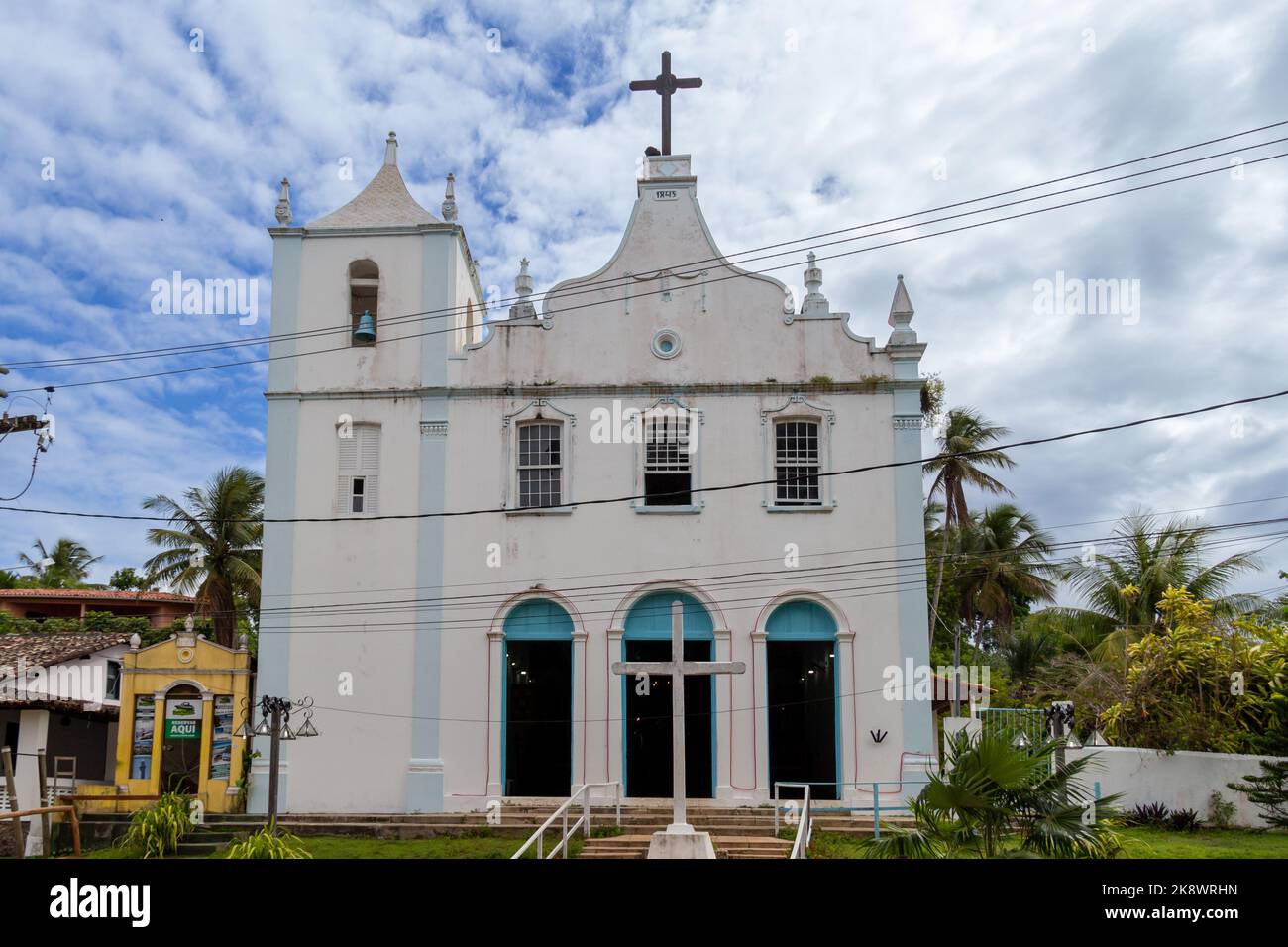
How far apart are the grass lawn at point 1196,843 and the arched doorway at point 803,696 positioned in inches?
81.8

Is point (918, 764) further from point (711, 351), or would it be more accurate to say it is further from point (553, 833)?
point (711, 351)

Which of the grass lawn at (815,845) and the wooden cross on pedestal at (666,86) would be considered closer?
the grass lawn at (815,845)

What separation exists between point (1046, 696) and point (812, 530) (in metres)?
11.0

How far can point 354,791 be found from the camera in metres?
21.8

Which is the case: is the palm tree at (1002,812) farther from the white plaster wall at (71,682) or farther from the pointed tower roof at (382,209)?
the white plaster wall at (71,682)

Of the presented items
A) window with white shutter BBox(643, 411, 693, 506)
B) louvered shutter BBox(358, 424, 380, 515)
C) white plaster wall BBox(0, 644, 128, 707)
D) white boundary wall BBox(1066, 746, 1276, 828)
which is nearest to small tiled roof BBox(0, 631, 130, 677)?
white plaster wall BBox(0, 644, 128, 707)

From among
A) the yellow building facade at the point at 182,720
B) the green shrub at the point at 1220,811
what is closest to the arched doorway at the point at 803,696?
the green shrub at the point at 1220,811

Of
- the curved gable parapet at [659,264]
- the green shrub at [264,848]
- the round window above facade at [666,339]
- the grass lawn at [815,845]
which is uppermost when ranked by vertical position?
the curved gable parapet at [659,264]

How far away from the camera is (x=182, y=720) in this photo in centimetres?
2209

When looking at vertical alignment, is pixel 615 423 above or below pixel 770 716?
above

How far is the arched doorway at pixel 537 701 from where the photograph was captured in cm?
2189

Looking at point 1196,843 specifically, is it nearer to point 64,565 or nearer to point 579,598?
point 579,598

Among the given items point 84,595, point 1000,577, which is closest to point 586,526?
point 1000,577

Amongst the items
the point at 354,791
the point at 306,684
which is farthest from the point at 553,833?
the point at 306,684
